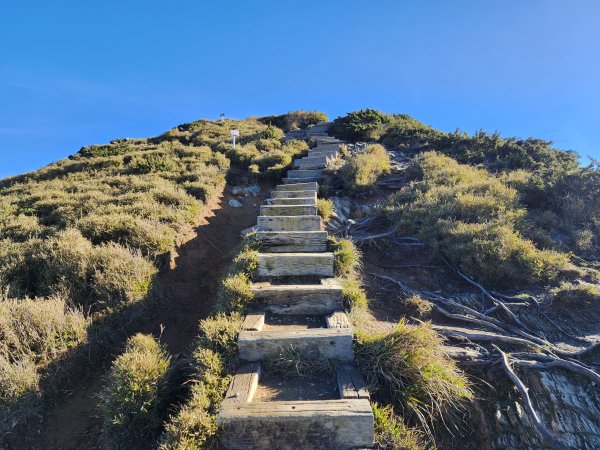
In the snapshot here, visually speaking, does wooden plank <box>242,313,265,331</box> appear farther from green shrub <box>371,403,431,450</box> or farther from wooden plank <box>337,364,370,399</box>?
green shrub <box>371,403,431,450</box>

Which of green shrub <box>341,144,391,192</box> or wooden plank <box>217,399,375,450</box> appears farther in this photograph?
green shrub <box>341,144,391,192</box>

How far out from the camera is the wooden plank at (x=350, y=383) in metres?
2.93

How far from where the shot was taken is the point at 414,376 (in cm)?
310

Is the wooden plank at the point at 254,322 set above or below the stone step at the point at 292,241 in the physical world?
below

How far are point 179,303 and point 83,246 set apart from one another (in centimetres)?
192

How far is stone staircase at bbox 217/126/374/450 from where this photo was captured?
2676mm

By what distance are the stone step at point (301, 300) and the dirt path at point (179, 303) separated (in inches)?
48.0

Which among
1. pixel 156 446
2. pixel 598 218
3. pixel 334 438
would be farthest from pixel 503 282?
pixel 156 446

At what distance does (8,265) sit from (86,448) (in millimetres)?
3807

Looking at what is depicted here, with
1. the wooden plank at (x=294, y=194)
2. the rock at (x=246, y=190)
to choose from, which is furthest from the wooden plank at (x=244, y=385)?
the rock at (x=246, y=190)

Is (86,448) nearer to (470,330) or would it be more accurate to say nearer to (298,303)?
(298,303)

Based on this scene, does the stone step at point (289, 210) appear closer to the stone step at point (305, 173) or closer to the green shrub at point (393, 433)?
the stone step at point (305, 173)

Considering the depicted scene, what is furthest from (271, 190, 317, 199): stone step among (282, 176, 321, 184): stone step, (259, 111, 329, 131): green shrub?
(259, 111, 329, 131): green shrub

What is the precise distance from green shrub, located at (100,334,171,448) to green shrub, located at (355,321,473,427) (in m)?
2.10
